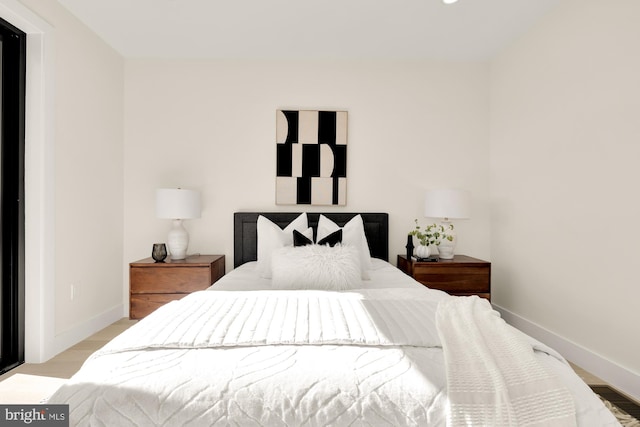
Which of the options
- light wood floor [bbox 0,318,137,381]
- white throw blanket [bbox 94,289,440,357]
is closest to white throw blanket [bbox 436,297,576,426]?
white throw blanket [bbox 94,289,440,357]

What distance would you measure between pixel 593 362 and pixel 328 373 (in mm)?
2322

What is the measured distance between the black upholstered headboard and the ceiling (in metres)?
1.59

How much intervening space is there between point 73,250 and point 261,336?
7.99ft

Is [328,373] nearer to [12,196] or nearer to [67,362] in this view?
[67,362]

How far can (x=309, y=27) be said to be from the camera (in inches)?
120

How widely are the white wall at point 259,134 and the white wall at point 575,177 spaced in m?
0.61

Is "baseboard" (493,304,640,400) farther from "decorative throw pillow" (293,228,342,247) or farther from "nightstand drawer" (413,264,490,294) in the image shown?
"decorative throw pillow" (293,228,342,247)

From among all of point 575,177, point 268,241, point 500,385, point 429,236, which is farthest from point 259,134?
point 500,385

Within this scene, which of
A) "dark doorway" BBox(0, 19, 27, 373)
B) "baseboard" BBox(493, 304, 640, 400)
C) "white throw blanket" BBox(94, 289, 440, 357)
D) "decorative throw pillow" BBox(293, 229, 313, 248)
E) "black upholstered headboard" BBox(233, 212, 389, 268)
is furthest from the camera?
"black upholstered headboard" BBox(233, 212, 389, 268)

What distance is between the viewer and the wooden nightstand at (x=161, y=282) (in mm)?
3059

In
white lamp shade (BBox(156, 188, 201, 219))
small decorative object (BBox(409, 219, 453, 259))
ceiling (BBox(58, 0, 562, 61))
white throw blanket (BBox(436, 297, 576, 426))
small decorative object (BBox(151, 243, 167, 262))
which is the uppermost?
ceiling (BBox(58, 0, 562, 61))

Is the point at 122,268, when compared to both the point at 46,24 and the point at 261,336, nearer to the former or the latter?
the point at 46,24

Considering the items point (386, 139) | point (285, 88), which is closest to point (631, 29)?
point (386, 139)

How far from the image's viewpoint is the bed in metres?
0.97
